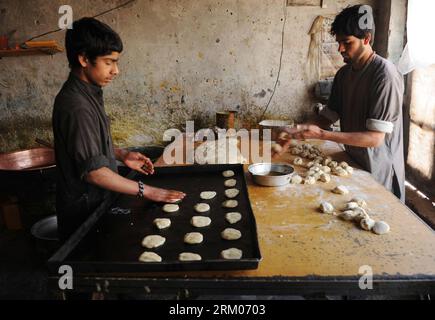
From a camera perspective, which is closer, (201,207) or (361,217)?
(361,217)

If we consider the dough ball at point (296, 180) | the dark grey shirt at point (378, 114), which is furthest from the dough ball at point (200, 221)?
the dark grey shirt at point (378, 114)

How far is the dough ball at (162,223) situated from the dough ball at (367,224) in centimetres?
97

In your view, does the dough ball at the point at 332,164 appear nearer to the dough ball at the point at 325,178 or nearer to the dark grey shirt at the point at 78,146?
the dough ball at the point at 325,178

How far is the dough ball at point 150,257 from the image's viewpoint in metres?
1.40

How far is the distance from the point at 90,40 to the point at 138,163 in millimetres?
891

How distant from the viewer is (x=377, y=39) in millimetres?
4043

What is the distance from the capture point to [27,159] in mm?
3912

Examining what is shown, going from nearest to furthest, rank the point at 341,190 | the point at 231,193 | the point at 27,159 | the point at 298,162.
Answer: the point at 341,190 < the point at 231,193 < the point at 298,162 < the point at 27,159

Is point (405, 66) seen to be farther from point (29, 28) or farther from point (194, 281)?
point (29, 28)

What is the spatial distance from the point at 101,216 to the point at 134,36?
3092mm

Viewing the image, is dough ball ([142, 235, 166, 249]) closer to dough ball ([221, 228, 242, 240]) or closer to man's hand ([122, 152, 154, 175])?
dough ball ([221, 228, 242, 240])

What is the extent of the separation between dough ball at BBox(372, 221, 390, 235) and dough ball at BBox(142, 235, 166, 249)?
1005 millimetres

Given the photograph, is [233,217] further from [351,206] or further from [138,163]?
[138,163]

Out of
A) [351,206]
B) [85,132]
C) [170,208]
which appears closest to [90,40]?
[85,132]
